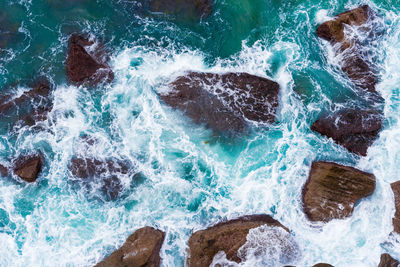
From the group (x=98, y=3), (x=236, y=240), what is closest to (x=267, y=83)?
(x=236, y=240)

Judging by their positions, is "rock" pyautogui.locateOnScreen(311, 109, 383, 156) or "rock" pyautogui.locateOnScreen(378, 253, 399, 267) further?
"rock" pyautogui.locateOnScreen(311, 109, 383, 156)

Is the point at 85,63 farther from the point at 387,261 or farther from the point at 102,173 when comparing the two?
the point at 387,261

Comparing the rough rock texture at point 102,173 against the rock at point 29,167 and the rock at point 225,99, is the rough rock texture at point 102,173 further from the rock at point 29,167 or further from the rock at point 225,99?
the rock at point 225,99

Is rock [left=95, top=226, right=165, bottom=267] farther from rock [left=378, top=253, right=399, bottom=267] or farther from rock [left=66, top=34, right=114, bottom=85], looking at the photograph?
rock [left=378, top=253, right=399, bottom=267]

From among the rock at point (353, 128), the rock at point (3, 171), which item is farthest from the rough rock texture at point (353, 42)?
the rock at point (3, 171)

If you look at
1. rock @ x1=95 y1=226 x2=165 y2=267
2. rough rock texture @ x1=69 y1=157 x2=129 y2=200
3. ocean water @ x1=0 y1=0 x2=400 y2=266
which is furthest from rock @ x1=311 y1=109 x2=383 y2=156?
rough rock texture @ x1=69 y1=157 x2=129 y2=200

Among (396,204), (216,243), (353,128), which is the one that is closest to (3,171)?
(216,243)

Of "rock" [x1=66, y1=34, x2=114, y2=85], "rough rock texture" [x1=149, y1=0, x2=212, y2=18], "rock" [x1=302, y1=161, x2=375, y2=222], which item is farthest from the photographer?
"rough rock texture" [x1=149, y1=0, x2=212, y2=18]
